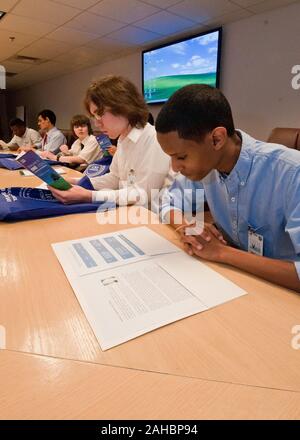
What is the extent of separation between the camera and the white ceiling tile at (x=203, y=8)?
2.67 metres

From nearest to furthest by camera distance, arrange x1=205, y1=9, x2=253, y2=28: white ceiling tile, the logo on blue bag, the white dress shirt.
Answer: the white dress shirt < the logo on blue bag < x1=205, y1=9, x2=253, y2=28: white ceiling tile

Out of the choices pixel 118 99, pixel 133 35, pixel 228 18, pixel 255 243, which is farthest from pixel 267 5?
pixel 255 243

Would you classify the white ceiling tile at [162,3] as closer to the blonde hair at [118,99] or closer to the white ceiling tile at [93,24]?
the white ceiling tile at [93,24]

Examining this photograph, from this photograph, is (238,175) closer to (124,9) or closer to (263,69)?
(263,69)

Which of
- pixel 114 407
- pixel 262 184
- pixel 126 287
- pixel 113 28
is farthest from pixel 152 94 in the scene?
pixel 114 407

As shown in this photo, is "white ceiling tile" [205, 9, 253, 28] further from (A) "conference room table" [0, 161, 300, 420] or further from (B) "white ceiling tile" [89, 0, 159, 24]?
(A) "conference room table" [0, 161, 300, 420]

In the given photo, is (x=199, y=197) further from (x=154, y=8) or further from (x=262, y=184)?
(x=154, y=8)

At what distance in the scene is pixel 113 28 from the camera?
3422 millimetres

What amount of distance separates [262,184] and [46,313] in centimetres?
63

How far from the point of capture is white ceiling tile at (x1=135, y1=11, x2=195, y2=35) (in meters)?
3.02

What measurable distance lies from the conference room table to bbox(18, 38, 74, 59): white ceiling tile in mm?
4521

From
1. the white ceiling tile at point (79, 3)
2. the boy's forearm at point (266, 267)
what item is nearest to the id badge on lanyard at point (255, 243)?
the boy's forearm at point (266, 267)

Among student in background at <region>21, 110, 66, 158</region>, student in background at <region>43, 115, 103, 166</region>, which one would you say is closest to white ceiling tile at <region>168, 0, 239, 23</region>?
student in background at <region>43, 115, 103, 166</region>

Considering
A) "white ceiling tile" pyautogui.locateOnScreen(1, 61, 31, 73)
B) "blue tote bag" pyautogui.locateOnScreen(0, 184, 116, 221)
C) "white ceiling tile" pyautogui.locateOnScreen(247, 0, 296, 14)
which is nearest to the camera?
"blue tote bag" pyautogui.locateOnScreen(0, 184, 116, 221)
